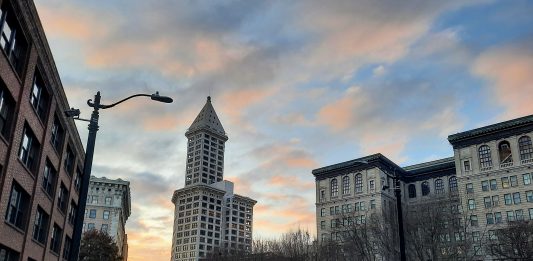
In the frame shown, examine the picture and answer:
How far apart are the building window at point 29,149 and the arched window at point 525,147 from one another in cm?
9353

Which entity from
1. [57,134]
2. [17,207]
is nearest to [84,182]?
[17,207]

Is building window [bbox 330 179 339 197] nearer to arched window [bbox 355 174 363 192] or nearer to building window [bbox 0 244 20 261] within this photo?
arched window [bbox 355 174 363 192]

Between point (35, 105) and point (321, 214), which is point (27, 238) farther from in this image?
point (321, 214)

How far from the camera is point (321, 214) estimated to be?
122312 millimetres

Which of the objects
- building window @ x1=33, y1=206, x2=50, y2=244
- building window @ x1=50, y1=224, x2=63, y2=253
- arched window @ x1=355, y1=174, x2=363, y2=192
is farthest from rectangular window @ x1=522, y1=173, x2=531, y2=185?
building window @ x1=33, y1=206, x2=50, y2=244

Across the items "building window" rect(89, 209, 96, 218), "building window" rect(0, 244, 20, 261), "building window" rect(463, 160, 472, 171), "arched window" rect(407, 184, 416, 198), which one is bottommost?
"building window" rect(0, 244, 20, 261)

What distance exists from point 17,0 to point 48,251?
1981 centimetres

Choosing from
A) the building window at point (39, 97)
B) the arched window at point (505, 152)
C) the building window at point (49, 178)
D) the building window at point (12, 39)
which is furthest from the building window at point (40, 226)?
the arched window at point (505, 152)

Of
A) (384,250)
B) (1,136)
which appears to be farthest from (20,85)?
(384,250)

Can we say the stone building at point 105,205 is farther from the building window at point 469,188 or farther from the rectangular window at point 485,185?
the rectangular window at point 485,185

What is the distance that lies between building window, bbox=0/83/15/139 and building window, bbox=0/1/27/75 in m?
1.61

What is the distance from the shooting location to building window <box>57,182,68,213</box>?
124ft

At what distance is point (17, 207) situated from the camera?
26.0 meters

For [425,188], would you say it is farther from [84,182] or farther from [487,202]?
[84,182]
